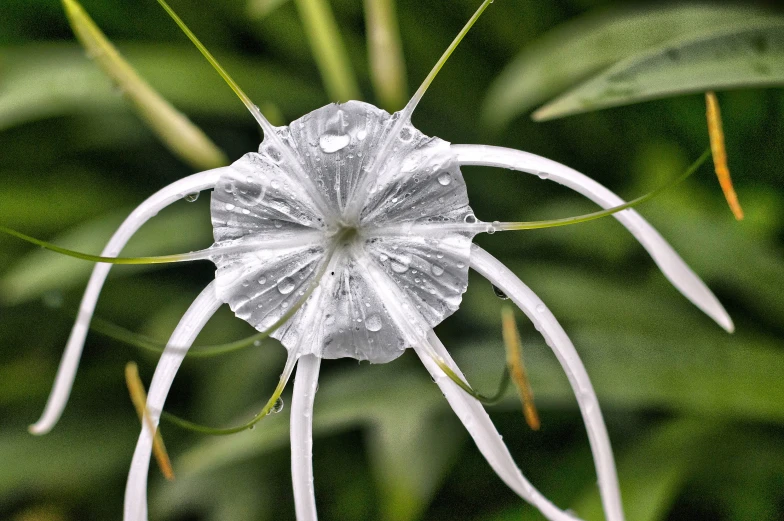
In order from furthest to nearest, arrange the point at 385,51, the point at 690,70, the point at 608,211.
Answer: the point at 385,51, the point at 690,70, the point at 608,211

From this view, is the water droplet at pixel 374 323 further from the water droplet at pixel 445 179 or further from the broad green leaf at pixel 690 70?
the broad green leaf at pixel 690 70

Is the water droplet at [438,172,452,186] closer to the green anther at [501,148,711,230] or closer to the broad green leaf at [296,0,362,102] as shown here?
the green anther at [501,148,711,230]

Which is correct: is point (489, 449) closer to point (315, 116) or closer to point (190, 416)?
point (315, 116)

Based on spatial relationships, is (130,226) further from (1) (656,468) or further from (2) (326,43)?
(1) (656,468)

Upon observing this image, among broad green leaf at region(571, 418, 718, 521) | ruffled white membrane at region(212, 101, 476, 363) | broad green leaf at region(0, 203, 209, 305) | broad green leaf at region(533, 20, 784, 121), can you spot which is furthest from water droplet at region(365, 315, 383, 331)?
broad green leaf at region(0, 203, 209, 305)

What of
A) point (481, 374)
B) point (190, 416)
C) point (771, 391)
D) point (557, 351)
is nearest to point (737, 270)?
point (771, 391)

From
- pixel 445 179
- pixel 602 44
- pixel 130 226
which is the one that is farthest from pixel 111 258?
pixel 602 44
